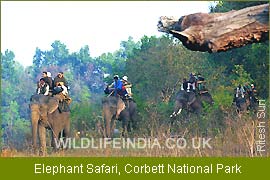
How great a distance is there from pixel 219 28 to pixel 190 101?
13310mm

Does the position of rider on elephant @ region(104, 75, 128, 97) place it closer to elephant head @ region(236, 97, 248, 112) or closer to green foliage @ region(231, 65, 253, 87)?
elephant head @ region(236, 97, 248, 112)

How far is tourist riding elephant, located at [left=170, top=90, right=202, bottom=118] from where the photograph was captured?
17984 millimetres

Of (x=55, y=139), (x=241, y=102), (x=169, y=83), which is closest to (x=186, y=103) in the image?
(x=241, y=102)

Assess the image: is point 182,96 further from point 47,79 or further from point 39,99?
point 39,99

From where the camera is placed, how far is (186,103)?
18.2m

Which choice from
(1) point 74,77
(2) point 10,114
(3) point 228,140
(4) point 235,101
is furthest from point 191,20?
(1) point 74,77

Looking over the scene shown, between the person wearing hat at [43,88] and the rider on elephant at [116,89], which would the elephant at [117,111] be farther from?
the person wearing hat at [43,88]

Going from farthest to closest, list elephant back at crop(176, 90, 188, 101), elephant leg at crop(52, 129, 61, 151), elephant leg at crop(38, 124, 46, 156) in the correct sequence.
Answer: elephant back at crop(176, 90, 188, 101)
elephant leg at crop(52, 129, 61, 151)
elephant leg at crop(38, 124, 46, 156)

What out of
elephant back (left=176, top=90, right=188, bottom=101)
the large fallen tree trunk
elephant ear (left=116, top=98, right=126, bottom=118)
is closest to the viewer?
the large fallen tree trunk

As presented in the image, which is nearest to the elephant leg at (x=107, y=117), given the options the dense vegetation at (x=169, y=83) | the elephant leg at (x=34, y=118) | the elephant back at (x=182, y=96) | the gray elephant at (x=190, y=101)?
the dense vegetation at (x=169, y=83)

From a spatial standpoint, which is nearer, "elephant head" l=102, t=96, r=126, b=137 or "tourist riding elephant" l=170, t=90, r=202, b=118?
"elephant head" l=102, t=96, r=126, b=137

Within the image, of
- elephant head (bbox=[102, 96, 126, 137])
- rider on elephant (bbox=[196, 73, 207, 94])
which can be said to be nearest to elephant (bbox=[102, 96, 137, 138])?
elephant head (bbox=[102, 96, 126, 137])

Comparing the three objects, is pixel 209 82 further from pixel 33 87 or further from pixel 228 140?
pixel 33 87

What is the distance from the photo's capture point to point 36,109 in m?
13.7
